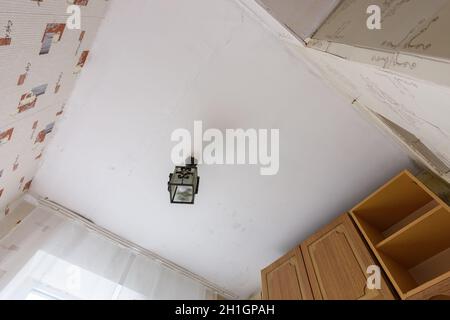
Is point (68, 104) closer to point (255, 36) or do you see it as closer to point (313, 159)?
point (255, 36)

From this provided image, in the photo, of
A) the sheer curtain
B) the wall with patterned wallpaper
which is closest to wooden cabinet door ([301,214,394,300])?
the sheer curtain

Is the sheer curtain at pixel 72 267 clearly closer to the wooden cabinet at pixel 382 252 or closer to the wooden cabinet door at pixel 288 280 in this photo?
the wooden cabinet door at pixel 288 280

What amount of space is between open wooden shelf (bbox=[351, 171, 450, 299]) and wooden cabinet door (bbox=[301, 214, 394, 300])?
63mm

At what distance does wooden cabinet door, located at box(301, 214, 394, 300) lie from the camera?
1.11 meters

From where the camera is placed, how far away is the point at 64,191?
1599 millimetres

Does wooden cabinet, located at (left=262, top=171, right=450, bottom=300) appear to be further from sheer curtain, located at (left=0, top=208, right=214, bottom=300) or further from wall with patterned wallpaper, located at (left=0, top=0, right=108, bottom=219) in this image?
wall with patterned wallpaper, located at (left=0, top=0, right=108, bottom=219)

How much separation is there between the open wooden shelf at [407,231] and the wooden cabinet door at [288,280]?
42cm

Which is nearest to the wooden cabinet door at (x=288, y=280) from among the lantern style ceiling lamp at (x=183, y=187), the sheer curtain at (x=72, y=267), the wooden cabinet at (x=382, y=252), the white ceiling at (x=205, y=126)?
the wooden cabinet at (x=382, y=252)

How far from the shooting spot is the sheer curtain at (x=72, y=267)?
1.26 metres

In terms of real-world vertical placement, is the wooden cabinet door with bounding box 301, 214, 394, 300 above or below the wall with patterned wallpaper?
below

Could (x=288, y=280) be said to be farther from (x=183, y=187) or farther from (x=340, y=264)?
(x=183, y=187)
